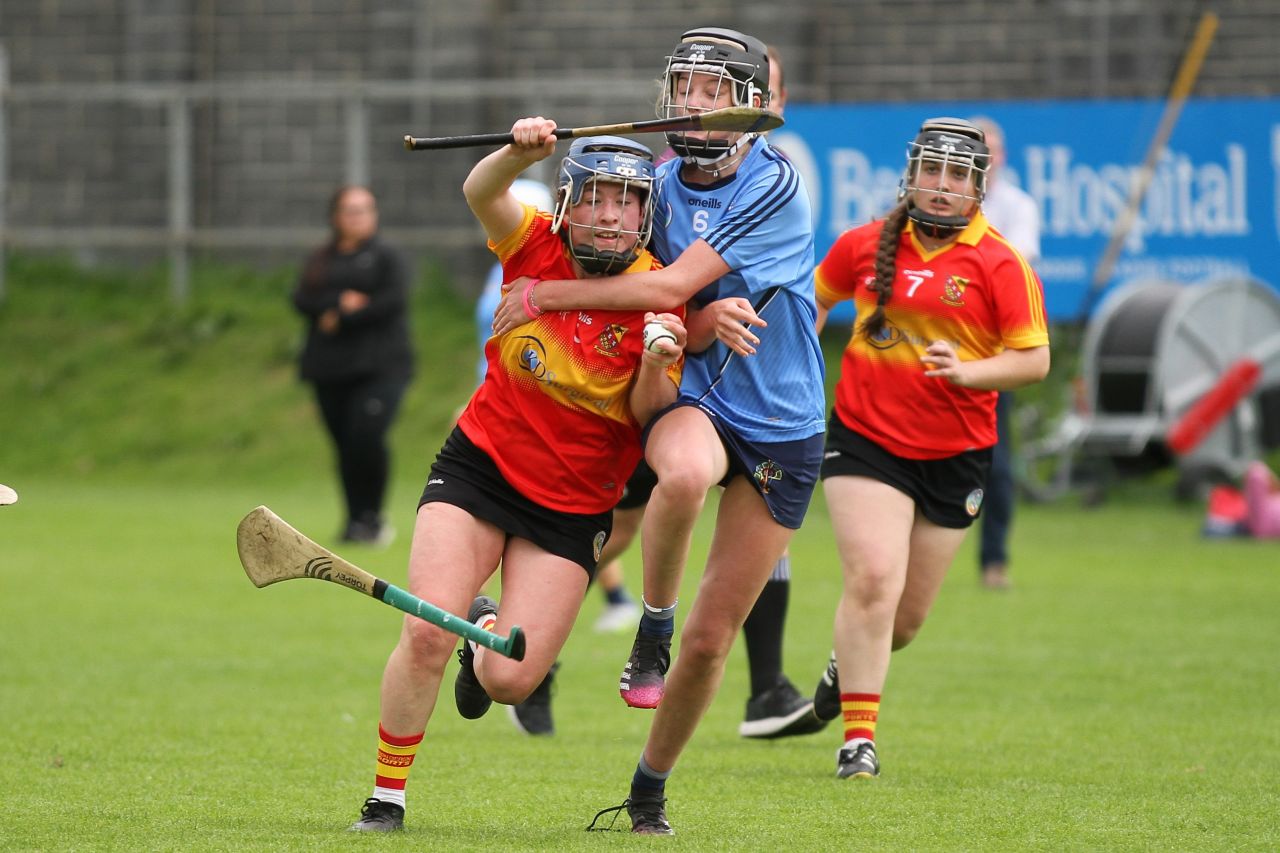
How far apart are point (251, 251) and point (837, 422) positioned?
15.0 meters

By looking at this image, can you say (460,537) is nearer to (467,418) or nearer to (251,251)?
(467,418)

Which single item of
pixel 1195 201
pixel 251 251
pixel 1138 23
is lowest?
pixel 251 251

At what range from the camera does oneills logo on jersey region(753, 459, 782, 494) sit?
17.2 feet

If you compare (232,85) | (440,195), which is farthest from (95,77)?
(440,195)

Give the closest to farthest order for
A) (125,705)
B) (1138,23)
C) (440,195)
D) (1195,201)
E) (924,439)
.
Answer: (924,439) < (125,705) < (1195,201) < (1138,23) < (440,195)

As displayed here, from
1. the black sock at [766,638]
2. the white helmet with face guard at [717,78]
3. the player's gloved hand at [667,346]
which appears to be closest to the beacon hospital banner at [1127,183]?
the black sock at [766,638]

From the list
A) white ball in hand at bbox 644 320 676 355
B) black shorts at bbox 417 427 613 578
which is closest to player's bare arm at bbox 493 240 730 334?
white ball in hand at bbox 644 320 676 355

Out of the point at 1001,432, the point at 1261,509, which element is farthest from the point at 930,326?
the point at 1261,509

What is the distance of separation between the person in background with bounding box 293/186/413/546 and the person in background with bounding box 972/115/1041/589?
13.8 ft

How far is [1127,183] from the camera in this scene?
661 inches

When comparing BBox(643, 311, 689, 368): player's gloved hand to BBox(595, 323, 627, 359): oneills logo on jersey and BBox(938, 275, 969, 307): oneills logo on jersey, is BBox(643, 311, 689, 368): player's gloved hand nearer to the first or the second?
BBox(595, 323, 627, 359): oneills logo on jersey

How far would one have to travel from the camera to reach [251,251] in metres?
20.8

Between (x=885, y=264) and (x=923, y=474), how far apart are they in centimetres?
71

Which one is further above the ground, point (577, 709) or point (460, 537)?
point (460, 537)
